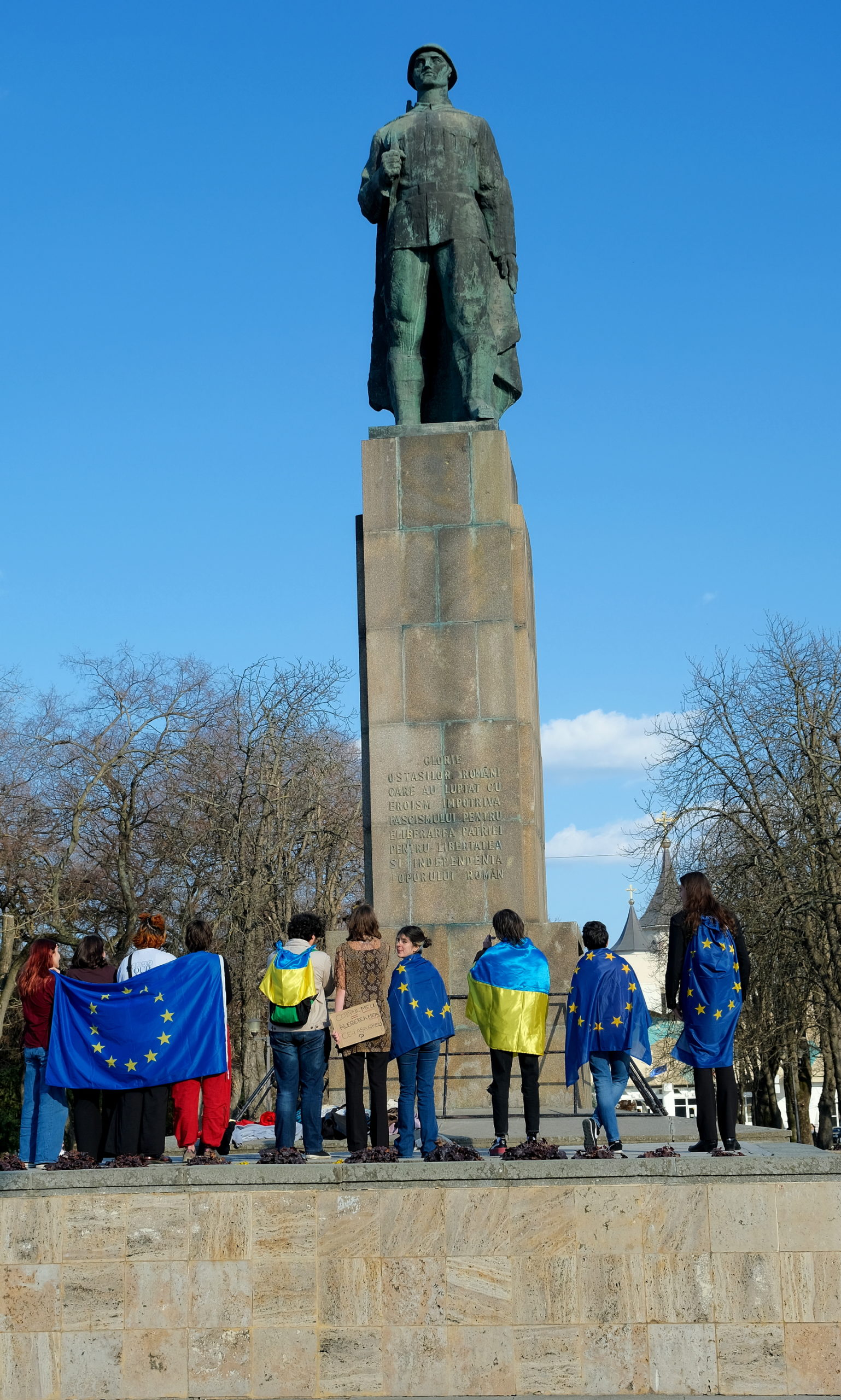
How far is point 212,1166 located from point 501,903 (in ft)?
18.9

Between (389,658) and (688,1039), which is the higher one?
(389,658)

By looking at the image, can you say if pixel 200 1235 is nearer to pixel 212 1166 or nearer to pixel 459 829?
pixel 212 1166

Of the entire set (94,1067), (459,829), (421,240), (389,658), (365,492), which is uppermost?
(421,240)

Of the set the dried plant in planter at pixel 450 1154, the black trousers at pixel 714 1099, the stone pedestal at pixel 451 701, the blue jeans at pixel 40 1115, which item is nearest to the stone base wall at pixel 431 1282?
the dried plant in planter at pixel 450 1154

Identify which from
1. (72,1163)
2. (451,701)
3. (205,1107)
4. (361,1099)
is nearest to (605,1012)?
(361,1099)

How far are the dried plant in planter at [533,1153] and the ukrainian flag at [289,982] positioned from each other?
164 centimetres

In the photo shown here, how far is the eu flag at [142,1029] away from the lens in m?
9.25

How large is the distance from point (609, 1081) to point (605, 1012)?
432 mm

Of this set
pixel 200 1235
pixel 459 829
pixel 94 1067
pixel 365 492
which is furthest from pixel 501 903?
pixel 200 1235

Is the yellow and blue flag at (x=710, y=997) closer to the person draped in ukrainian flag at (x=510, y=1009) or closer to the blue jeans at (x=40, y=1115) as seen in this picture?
the person draped in ukrainian flag at (x=510, y=1009)

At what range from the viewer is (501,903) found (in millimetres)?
13734

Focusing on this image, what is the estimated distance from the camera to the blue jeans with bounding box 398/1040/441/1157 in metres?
8.96

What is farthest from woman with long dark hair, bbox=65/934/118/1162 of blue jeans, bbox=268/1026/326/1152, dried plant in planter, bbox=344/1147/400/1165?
dried plant in planter, bbox=344/1147/400/1165

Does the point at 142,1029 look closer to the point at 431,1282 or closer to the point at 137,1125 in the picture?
the point at 137,1125
